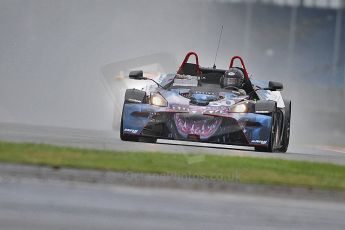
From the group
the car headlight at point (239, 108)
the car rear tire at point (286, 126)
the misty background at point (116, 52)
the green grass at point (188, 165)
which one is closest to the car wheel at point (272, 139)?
the car headlight at point (239, 108)

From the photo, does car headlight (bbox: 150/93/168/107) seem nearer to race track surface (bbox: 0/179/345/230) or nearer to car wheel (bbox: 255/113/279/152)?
car wheel (bbox: 255/113/279/152)

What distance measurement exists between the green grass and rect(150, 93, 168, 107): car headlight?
161 cm

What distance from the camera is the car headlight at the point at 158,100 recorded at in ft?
50.5

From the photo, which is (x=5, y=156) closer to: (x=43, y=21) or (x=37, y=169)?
(x=37, y=169)

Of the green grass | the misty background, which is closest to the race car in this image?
the green grass

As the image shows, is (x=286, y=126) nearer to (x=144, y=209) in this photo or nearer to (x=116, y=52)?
(x=144, y=209)

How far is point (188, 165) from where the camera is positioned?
1267cm

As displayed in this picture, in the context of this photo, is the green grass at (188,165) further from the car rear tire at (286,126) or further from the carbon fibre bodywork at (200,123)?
the car rear tire at (286,126)

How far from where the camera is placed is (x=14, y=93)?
121 feet

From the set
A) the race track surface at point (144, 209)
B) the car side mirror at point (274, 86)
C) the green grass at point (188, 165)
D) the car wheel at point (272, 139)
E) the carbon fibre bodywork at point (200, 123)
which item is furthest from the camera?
the car side mirror at point (274, 86)

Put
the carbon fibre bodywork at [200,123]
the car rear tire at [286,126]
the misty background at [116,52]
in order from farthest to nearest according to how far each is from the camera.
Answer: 1. the misty background at [116,52]
2. the car rear tire at [286,126]
3. the carbon fibre bodywork at [200,123]

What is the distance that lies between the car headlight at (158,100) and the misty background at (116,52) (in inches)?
420

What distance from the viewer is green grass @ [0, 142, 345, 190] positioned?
456 inches

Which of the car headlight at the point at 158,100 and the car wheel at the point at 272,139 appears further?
the car wheel at the point at 272,139
